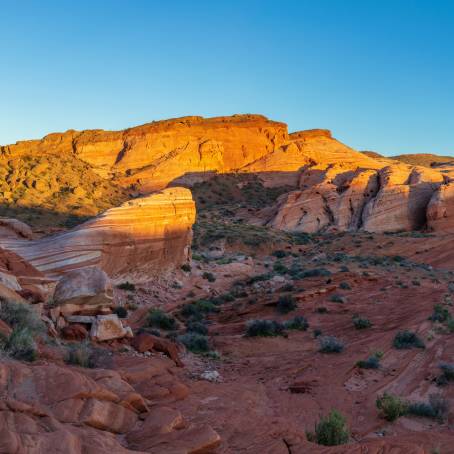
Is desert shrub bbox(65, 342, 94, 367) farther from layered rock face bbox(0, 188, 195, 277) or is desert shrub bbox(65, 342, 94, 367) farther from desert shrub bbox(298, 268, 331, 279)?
desert shrub bbox(298, 268, 331, 279)

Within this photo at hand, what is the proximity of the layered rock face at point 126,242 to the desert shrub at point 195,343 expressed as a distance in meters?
4.45

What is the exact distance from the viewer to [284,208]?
44.9 meters

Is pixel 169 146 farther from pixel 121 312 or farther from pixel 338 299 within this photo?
pixel 121 312

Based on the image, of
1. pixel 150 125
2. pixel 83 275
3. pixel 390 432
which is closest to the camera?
pixel 390 432

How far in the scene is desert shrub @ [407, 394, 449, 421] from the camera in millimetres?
6699

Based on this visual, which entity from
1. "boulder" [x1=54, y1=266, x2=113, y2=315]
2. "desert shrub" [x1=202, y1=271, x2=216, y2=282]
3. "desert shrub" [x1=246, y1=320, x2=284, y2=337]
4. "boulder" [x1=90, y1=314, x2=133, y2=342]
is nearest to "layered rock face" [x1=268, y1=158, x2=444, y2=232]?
"desert shrub" [x1=202, y1=271, x2=216, y2=282]

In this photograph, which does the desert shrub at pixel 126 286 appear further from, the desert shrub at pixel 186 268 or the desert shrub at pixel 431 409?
the desert shrub at pixel 431 409

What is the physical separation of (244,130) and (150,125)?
14948 millimetres

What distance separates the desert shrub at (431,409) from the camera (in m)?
6.70

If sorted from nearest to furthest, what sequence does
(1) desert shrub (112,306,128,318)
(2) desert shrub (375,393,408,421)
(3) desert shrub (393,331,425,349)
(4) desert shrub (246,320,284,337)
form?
(2) desert shrub (375,393,408,421), (3) desert shrub (393,331,425,349), (4) desert shrub (246,320,284,337), (1) desert shrub (112,306,128,318)

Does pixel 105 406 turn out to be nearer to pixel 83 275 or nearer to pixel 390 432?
pixel 390 432

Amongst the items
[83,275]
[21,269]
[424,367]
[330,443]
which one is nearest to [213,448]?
[330,443]

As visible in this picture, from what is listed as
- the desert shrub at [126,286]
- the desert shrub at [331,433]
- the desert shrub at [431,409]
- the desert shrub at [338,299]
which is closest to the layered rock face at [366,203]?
the desert shrub at [338,299]

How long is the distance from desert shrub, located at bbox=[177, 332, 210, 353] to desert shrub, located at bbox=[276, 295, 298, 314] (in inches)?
168
